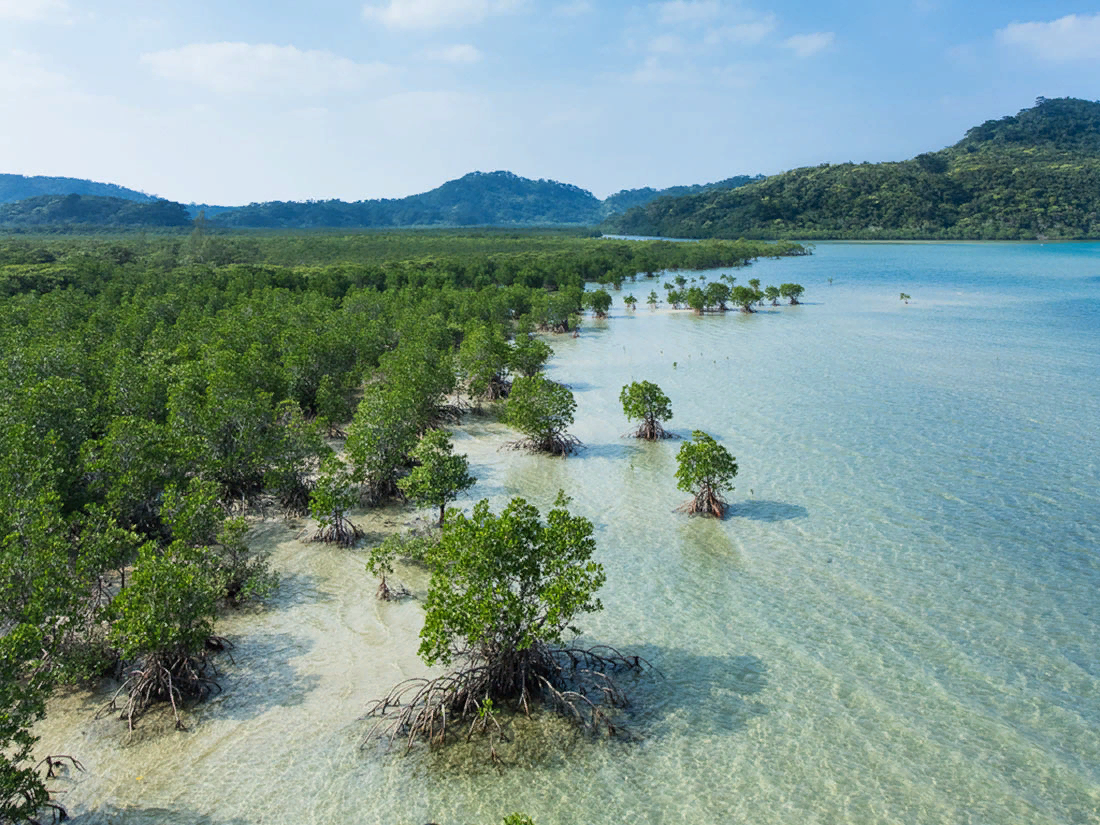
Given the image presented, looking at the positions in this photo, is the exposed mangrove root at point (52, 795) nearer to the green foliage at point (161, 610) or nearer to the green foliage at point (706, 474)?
the green foliage at point (161, 610)

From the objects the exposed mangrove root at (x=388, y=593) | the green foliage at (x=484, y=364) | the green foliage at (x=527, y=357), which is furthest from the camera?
the green foliage at (x=527, y=357)

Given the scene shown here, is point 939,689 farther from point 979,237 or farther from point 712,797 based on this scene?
point 979,237

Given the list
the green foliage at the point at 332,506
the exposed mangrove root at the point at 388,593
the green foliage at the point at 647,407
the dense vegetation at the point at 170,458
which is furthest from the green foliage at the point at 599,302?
the exposed mangrove root at the point at 388,593

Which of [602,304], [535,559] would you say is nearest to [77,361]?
[535,559]

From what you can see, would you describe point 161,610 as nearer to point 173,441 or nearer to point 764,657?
point 173,441

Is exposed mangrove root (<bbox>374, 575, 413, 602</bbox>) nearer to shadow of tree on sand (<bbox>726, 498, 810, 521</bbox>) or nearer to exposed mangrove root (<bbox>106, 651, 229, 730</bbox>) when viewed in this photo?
exposed mangrove root (<bbox>106, 651, 229, 730</bbox>)

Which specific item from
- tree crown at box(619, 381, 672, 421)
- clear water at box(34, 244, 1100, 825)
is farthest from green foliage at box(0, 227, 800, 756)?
tree crown at box(619, 381, 672, 421)
